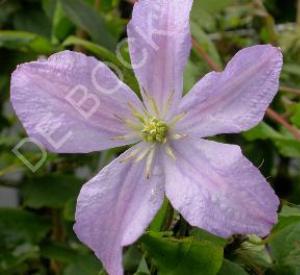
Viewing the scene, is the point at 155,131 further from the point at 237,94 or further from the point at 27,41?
the point at 27,41

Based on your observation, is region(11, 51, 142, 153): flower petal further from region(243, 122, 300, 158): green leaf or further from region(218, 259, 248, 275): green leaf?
region(243, 122, 300, 158): green leaf

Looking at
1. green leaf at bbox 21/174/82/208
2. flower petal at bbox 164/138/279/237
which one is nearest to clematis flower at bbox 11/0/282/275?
flower petal at bbox 164/138/279/237

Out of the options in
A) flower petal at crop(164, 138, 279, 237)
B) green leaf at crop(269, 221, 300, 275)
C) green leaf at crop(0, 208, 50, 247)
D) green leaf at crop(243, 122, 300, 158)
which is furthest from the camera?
green leaf at crop(0, 208, 50, 247)

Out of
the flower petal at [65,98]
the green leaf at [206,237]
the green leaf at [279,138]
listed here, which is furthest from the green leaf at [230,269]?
the green leaf at [279,138]

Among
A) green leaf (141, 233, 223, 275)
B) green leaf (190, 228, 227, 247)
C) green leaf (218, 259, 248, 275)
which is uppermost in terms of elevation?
green leaf (141, 233, 223, 275)

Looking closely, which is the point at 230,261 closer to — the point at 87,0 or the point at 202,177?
the point at 202,177

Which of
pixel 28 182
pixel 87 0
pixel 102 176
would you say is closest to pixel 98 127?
pixel 102 176

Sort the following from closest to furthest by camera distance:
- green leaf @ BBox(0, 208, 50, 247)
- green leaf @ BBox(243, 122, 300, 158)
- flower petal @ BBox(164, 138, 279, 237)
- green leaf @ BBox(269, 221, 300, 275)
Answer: flower petal @ BBox(164, 138, 279, 237), green leaf @ BBox(269, 221, 300, 275), green leaf @ BBox(243, 122, 300, 158), green leaf @ BBox(0, 208, 50, 247)

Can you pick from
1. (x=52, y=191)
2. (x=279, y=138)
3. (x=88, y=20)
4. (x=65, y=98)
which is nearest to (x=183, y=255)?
(x=65, y=98)
